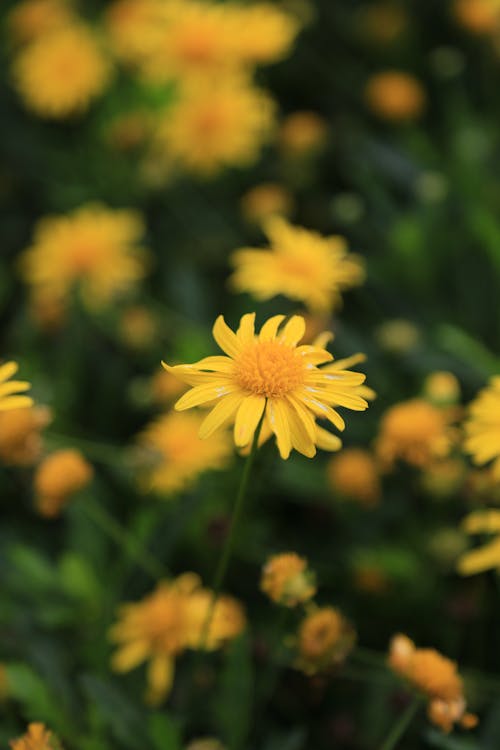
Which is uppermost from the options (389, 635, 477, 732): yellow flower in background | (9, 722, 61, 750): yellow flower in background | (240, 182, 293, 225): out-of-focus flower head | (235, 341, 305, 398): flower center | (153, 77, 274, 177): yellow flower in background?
(153, 77, 274, 177): yellow flower in background

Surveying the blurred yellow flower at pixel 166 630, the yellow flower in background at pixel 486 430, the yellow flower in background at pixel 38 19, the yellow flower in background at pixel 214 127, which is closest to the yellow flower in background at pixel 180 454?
the blurred yellow flower at pixel 166 630

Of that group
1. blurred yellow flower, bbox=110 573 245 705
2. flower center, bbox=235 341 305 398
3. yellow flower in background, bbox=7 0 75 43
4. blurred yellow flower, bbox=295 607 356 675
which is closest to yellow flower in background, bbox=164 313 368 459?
flower center, bbox=235 341 305 398

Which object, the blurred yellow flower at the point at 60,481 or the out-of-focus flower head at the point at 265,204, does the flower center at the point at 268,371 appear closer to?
the blurred yellow flower at the point at 60,481

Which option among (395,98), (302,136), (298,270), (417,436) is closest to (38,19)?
(302,136)

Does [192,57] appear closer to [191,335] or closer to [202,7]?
[202,7]

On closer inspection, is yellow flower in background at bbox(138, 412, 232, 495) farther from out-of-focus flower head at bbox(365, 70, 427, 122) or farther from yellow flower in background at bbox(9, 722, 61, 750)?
out-of-focus flower head at bbox(365, 70, 427, 122)

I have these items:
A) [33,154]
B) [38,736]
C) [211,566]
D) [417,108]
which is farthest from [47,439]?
[417,108]
